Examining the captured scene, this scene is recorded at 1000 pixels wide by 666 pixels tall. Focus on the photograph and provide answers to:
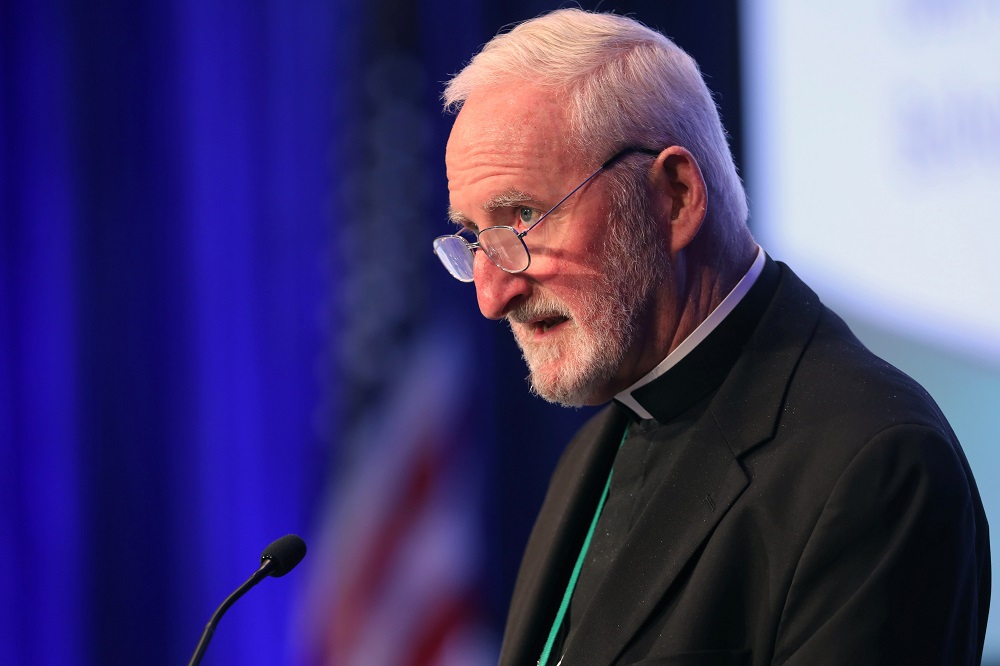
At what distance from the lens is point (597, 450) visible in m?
1.90

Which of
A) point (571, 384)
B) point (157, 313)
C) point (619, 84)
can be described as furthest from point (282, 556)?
point (157, 313)

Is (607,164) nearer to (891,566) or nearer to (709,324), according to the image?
(709,324)

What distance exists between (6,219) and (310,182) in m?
0.82

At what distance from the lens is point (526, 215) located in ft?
5.25

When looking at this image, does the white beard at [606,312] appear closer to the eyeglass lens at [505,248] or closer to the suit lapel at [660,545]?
the eyeglass lens at [505,248]

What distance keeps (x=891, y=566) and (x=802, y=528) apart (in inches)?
4.9

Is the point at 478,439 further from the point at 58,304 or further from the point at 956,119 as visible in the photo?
the point at 956,119

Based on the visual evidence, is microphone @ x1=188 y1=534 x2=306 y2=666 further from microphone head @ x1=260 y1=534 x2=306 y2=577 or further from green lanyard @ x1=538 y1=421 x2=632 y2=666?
green lanyard @ x1=538 y1=421 x2=632 y2=666

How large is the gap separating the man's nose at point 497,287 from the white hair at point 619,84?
24 centimetres

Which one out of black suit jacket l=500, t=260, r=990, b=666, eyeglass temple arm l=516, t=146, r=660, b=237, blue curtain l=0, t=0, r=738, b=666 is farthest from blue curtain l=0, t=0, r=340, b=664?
black suit jacket l=500, t=260, r=990, b=666

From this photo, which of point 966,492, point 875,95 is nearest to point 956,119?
point 875,95

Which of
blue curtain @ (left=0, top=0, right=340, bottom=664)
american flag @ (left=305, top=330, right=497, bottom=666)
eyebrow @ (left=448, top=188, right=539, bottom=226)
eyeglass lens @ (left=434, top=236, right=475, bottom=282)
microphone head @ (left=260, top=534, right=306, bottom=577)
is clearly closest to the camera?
microphone head @ (left=260, top=534, right=306, bottom=577)

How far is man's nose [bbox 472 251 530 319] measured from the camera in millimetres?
1612

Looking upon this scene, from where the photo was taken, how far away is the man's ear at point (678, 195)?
160 cm
